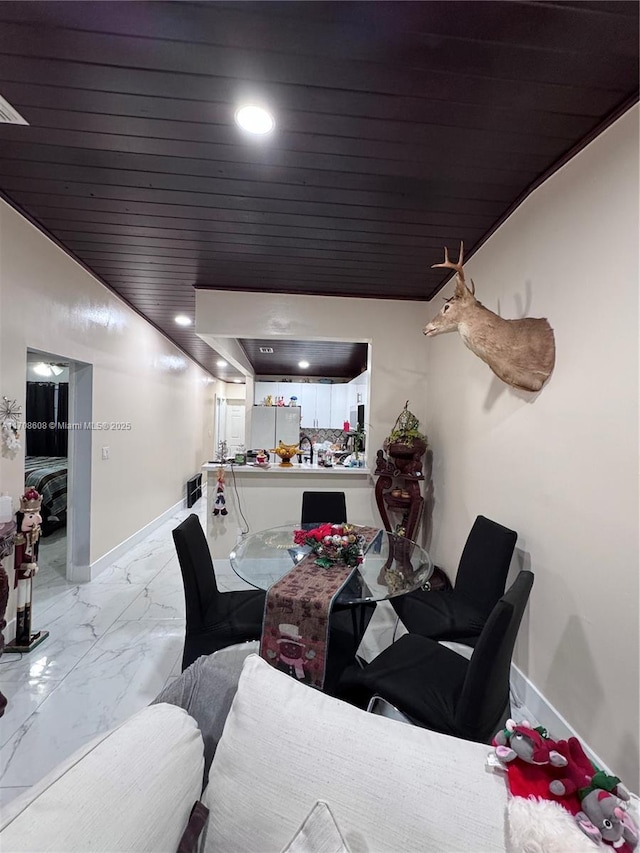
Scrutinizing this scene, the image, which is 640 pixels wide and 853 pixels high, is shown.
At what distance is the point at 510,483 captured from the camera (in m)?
2.10

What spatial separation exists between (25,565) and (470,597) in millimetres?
2742

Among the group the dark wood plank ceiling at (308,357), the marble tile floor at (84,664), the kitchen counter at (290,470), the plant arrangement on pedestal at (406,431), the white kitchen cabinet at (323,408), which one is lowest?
the marble tile floor at (84,664)

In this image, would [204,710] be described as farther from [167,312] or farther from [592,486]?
[167,312]

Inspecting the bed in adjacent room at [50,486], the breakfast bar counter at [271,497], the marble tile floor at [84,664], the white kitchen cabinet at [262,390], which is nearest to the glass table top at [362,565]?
the marble tile floor at [84,664]

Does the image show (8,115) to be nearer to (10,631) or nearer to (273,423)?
(10,631)

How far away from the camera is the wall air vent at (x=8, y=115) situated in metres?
1.48

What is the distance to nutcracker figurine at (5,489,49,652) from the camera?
7.51 ft

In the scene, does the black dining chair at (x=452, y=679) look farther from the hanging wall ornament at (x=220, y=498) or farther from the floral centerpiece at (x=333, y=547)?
the hanging wall ornament at (x=220, y=498)

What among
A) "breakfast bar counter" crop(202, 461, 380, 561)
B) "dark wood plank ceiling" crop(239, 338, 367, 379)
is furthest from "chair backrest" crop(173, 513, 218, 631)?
"dark wood plank ceiling" crop(239, 338, 367, 379)

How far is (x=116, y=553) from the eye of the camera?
374 centimetres

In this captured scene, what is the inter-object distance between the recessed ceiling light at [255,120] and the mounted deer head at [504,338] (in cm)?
108

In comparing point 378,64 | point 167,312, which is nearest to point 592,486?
point 378,64

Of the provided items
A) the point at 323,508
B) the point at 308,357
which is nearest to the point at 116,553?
the point at 323,508

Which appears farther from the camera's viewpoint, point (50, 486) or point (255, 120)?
point (50, 486)
